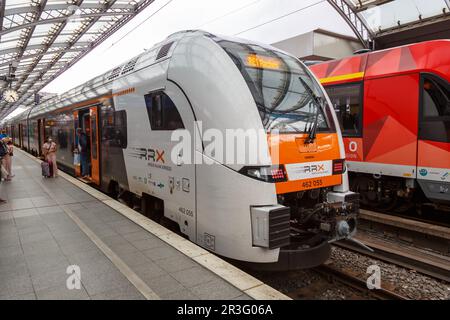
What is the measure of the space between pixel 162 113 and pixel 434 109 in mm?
4888

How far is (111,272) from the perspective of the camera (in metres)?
3.39

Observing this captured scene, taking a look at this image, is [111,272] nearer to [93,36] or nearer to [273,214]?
[273,214]

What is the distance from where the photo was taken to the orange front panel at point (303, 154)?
378 cm

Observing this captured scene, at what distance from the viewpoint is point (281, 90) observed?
416 centimetres

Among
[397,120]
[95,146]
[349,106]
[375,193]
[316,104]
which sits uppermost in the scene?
[349,106]

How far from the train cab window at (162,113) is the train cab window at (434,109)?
4.63m

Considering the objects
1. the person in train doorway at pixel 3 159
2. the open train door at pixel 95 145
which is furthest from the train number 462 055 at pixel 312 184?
the person in train doorway at pixel 3 159

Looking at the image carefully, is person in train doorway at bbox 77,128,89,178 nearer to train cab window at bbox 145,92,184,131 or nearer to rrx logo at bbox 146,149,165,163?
rrx logo at bbox 146,149,165,163

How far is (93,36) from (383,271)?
26.0 meters

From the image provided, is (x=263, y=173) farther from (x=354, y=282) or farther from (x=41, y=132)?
(x=41, y=132)

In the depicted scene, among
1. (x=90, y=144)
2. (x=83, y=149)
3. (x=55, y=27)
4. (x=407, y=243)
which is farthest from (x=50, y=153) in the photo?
(x=55, y=27)

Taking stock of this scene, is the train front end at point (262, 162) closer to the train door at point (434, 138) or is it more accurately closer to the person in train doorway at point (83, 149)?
the train door at point (434, 138)

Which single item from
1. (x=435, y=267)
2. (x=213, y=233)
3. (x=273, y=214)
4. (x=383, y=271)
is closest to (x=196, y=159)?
(x=213, y=233)

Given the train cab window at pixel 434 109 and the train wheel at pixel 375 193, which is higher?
the train cab window at pixel 434 109
